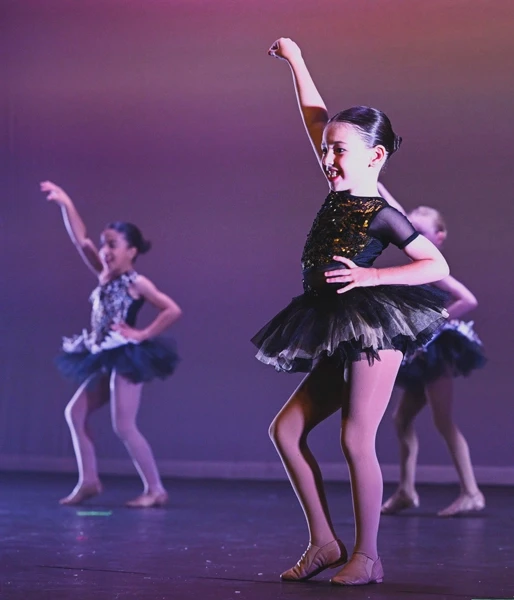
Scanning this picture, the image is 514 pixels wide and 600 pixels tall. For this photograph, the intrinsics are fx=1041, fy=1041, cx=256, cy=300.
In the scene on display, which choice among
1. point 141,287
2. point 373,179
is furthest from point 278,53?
point 141,287

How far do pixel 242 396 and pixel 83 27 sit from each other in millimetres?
2550

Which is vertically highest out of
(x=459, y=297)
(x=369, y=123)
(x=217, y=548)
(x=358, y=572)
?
(x=369, y=123)

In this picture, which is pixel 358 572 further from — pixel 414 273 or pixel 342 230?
pixel 342 230

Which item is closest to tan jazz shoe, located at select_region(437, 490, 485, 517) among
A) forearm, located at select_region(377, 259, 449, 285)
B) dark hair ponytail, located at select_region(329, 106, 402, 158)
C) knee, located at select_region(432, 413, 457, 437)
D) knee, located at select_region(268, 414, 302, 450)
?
knee, located at select_region(432, 413, 457, 437)

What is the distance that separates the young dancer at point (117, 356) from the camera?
505 cm

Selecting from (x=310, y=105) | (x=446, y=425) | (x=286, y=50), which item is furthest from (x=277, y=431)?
(x=446, y=425)

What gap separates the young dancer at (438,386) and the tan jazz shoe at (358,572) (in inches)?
82.1

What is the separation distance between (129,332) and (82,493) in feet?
2.67

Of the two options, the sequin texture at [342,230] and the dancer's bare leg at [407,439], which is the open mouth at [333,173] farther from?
the dancer's bare leg at [407,439]

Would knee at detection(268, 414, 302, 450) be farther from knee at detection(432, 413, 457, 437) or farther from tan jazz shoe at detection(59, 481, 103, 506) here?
tan jazz shoe at detection(59, 481, 103, 506)

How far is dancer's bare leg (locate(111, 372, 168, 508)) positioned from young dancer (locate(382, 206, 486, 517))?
1106mm

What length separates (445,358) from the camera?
492 cm

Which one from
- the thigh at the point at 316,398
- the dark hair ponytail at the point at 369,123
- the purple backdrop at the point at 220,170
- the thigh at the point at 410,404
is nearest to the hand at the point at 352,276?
the thigh at the point at 316,398

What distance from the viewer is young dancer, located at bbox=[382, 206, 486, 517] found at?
4.75 metres
